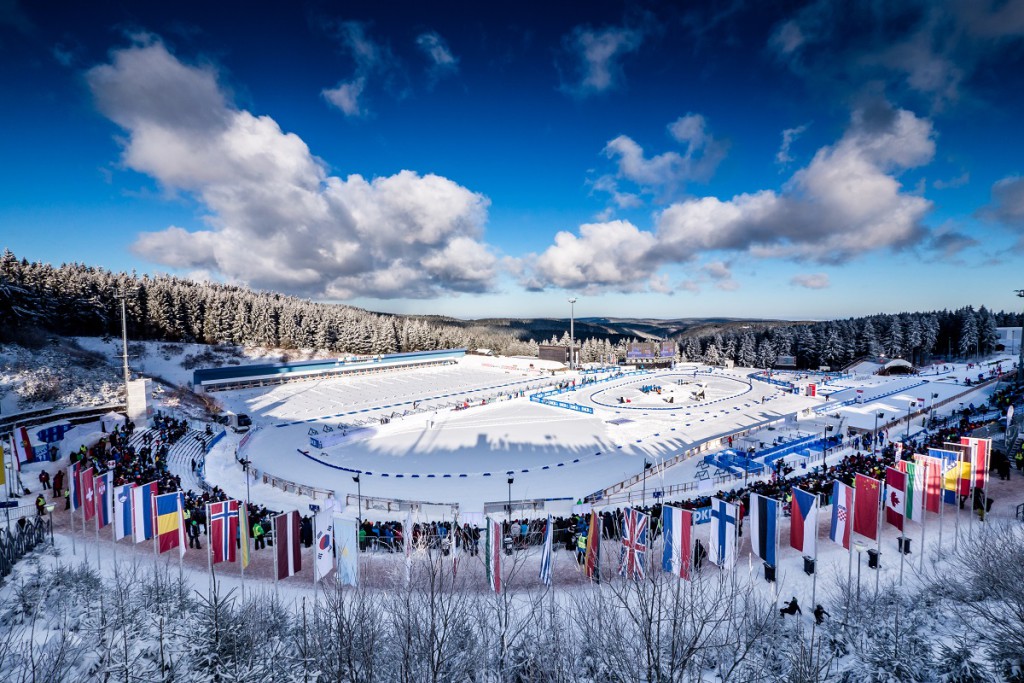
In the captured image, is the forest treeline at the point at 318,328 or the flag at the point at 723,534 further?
the forest treeline at the point at 318,328

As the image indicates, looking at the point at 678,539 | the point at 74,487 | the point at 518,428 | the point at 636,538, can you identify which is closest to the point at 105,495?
the point at 74,487

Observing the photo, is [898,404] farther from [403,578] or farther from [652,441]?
[403,578]

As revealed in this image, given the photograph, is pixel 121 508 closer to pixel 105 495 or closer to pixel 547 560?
pixel 105 495

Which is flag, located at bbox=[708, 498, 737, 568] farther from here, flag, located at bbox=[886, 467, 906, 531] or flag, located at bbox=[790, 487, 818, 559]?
flag, located at bbox=[886, 467, 906, 531]

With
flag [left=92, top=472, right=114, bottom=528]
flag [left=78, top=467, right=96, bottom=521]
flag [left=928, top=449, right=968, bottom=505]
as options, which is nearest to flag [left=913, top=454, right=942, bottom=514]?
flag [left=928, top=449, right=968, bottom=505]

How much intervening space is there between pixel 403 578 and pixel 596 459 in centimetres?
1728

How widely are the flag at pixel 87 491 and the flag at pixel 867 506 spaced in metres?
23.8

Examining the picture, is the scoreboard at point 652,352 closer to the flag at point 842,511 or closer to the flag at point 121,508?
the flag at point 842,511

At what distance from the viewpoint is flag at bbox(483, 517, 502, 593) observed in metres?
11.2

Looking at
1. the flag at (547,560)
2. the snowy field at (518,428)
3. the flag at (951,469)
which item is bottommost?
the snowy field at (518,428)

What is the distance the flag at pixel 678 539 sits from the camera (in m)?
11.1

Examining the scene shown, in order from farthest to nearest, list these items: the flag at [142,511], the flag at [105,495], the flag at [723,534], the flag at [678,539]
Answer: the flag at [105,495] < the flag at [142,511] < the flag at [723,534] < the flag at [678,539]

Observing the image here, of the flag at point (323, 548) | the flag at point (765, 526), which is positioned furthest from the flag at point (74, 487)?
the flag at point (765, 526)

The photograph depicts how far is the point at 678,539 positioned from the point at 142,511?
15265mm
